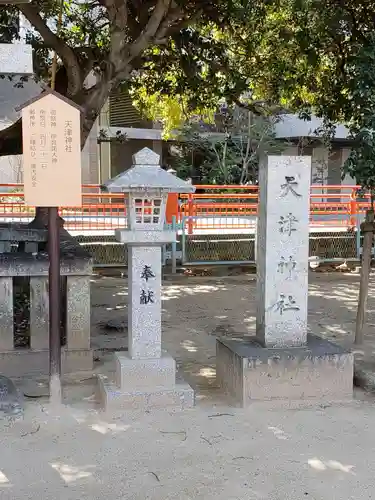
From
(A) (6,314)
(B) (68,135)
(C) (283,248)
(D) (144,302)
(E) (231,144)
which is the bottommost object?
(A) (6,314)

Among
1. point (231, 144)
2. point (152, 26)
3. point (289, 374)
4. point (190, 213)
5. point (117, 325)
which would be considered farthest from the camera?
point (231, 144)

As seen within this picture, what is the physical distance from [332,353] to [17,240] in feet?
13.5

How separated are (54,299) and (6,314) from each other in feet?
3.71

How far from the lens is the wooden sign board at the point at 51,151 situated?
430 cm

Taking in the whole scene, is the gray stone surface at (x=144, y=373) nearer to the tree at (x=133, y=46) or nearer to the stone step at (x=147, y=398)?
the stone step at (x=147, y=398)

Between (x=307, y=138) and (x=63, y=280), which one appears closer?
A: (x=63, y=280)

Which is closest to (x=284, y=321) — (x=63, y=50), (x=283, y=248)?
(x=283, y=248)

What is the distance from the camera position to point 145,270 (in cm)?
461

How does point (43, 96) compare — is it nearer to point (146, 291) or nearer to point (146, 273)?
point (146, 273)

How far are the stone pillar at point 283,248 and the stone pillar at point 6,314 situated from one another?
7.82 feet

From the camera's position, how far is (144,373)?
457 centimetres

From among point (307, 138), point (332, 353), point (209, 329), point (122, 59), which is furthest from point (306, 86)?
point (307, 138)

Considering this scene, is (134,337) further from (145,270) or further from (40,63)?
(40,63)

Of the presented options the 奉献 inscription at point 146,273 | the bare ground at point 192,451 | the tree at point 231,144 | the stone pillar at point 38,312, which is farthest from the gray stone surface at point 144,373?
the tree at point 231,144
